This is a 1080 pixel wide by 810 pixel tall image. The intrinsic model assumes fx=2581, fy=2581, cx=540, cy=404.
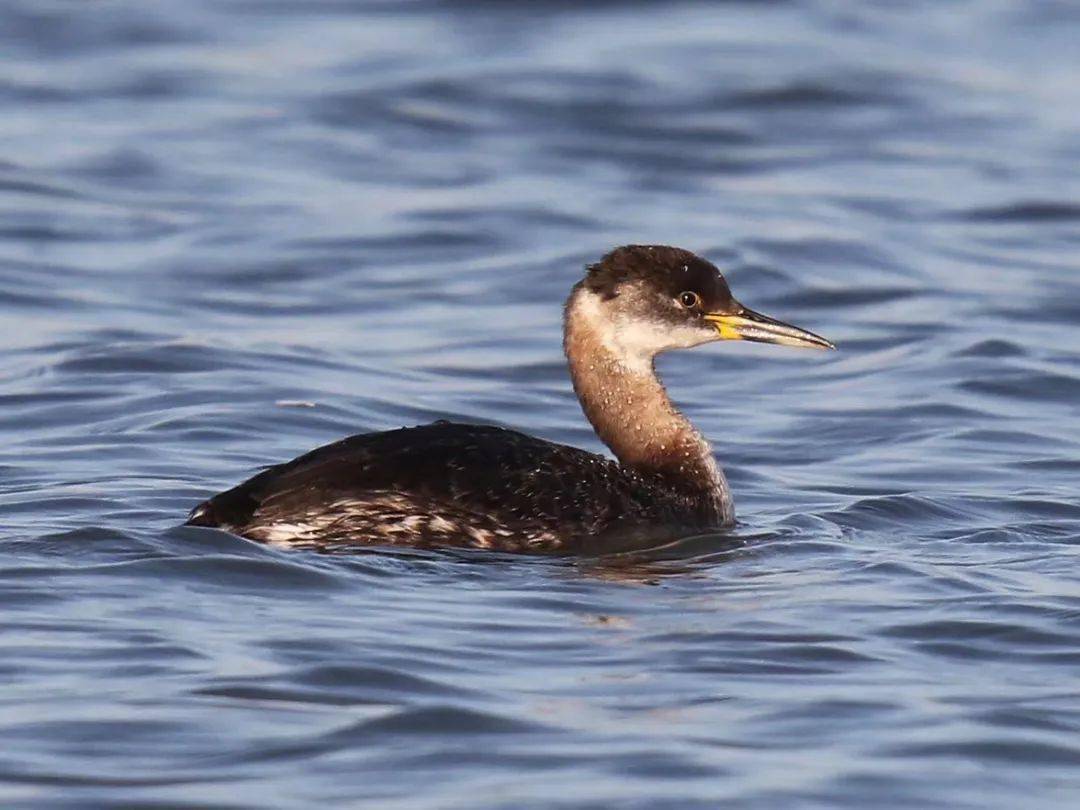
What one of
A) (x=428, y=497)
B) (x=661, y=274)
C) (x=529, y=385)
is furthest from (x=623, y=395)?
(x=529, y=385)

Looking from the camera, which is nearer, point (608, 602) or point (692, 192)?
point (608, 602)

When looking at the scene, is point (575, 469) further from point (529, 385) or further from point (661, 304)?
point (529, 385)

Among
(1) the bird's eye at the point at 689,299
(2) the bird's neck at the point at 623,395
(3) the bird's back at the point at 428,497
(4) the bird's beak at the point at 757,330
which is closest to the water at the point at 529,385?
(3) the bird's back at the point at 428,497

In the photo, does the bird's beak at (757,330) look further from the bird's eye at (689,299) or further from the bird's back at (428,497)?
the bird's back at (428,497)

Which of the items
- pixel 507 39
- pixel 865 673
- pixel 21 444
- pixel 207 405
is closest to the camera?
pixel 865 673

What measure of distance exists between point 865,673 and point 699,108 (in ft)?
44.2

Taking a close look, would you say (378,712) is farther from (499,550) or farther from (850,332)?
(850,332)

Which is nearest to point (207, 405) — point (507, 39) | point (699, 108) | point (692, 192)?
point (692, 192)

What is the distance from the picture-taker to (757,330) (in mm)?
10867

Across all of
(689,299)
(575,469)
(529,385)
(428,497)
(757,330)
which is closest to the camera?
(428,497)

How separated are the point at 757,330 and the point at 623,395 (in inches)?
26.6

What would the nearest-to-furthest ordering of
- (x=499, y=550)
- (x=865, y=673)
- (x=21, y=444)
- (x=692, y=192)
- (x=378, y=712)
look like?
(x=378, y=712) → (x=865, y=673) → (x=499, y=550) → (x=21, y=444) → (x=692, y=192)

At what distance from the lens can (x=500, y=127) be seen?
67.2 feet

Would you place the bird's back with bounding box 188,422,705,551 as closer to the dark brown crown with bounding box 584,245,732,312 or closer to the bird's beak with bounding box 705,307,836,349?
the dark brown crown with bounding box 584,245,732,312
